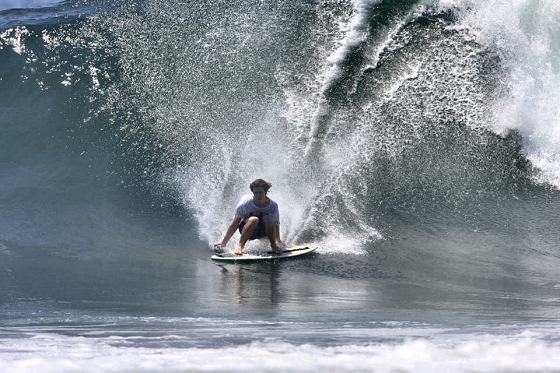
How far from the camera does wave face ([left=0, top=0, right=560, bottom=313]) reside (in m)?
8.87

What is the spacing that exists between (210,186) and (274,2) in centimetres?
565

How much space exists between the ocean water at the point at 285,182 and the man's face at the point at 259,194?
0.66m

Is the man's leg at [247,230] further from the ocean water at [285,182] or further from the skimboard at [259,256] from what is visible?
the ocean water at [285,182]

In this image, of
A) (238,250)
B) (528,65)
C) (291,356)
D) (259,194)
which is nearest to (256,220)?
(259,194)

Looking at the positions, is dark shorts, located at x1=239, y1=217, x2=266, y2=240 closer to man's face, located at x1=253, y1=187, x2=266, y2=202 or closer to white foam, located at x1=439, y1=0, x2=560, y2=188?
man's face, located at x1=253, y1=187, x2=266, y2=202

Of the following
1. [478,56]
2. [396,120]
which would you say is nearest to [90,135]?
[396,120]

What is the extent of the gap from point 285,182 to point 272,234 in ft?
6.26

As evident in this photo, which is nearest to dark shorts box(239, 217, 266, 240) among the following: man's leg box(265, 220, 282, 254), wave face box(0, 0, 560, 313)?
man's leg box(265, 220, 282, 254)

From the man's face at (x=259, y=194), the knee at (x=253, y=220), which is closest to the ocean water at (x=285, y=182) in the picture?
the knee at (x=253, y=220)

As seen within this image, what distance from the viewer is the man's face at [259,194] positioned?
8.61 meters

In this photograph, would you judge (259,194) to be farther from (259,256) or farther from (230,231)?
(259,256)

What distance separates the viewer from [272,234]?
864cm

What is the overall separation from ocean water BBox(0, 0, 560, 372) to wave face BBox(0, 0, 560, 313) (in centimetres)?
4

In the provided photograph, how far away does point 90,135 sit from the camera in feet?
38.6
